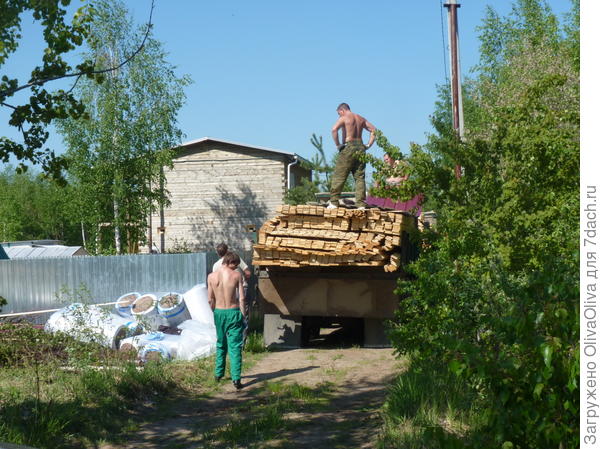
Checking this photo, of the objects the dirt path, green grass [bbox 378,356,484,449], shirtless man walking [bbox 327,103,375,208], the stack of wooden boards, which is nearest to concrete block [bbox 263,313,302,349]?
the dirt path

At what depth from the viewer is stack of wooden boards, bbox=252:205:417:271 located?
11.8 meters

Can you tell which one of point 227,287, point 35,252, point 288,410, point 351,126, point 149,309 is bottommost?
point 288,410

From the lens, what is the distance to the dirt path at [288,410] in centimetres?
744

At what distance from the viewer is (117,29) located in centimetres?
3192

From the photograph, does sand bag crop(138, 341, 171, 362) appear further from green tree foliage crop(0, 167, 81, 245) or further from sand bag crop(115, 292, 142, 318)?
green tree foliage crop(0, 167, 81, 245)

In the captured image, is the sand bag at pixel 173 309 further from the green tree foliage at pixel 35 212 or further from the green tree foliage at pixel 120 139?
the green tree foliage at pixel 35 212

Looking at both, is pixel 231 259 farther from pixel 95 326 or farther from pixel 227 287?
pixel 95 326

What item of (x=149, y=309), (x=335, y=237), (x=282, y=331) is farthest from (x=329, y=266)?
(x=149, y=309)

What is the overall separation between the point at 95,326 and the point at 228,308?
2161 mm

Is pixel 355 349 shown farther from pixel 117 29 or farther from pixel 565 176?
pixel 117 29

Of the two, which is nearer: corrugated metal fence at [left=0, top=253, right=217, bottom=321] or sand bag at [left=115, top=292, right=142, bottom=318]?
sand bag at [left=115, top=292, right=142, bottom=318]

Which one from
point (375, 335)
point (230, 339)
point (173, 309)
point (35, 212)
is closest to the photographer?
point (230, 339)

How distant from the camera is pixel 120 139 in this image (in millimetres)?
30625
